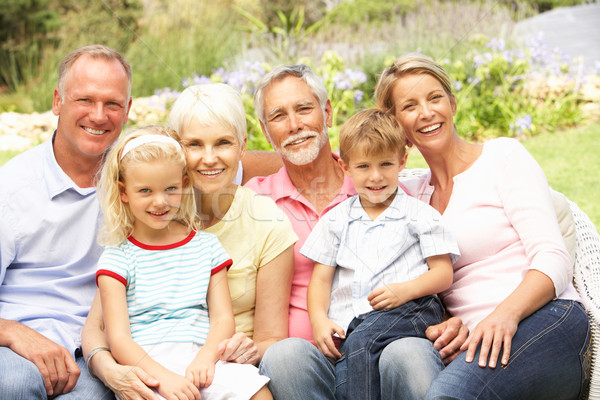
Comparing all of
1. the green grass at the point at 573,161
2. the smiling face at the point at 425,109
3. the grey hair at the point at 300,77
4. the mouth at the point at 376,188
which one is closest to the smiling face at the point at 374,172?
the mouth at the point at 376,188

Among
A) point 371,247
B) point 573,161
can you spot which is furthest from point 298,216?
point 573,161

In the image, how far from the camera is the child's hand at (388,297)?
7.63 feet

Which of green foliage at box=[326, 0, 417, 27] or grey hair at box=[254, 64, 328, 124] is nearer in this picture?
grey hair at box=[254, 64, 328, 124]

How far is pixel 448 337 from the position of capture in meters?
2.29

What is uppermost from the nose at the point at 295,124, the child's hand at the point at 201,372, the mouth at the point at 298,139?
the nose at the point at 295,124

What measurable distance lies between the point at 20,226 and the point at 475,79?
203 inches

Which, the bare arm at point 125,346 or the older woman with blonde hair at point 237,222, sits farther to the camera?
the older woman with blonde hair at point 237,222

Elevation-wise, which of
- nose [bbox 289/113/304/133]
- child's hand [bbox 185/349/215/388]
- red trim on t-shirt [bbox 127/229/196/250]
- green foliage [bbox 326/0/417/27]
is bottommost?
child's hand [bbox 185/349/215/388]

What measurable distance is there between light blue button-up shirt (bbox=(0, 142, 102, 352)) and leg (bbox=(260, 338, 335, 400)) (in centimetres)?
84

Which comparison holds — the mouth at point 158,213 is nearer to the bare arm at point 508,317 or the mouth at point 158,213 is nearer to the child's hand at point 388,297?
the child's hand at point 388,297

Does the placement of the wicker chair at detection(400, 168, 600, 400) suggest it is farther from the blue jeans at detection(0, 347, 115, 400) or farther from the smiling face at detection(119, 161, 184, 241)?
the blue jeans at detection(0, 347, 115, 400)

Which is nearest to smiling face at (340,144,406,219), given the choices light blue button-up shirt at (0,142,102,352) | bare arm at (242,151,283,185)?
bare arm at (242,151,283,185)

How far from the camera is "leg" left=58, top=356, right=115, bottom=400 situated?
2.18 m

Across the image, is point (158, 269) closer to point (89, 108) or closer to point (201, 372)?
point (201, 372)
